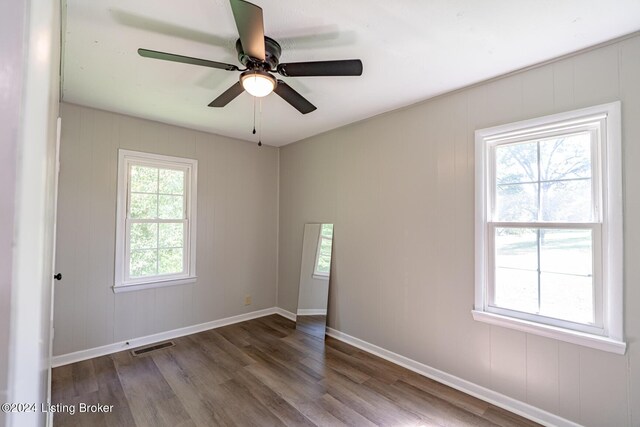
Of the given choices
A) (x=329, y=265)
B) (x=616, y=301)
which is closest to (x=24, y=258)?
(x=616, y=301)

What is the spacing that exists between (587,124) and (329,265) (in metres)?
2.69

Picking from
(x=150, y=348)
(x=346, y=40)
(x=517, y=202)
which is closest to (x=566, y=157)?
(x=517, y=202)

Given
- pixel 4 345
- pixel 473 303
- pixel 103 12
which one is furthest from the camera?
pixel 473 303

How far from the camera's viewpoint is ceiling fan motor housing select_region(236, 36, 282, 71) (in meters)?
1.73

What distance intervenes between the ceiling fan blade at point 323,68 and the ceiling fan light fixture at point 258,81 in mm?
93

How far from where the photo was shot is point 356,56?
6.62 feet

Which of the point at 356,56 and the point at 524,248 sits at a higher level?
the point at 356,56

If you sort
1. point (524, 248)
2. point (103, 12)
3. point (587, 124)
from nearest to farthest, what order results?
point (103, 12) → point (587, 124) → point (524, 248)

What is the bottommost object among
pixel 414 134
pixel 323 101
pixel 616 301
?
pixel 616 301

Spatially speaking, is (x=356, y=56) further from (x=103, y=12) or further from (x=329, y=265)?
(x=329, y=265)

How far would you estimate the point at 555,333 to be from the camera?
6.45 feet

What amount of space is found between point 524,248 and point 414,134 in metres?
1.37

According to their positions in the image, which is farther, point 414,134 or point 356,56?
point 414,134

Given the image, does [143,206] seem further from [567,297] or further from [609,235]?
[609,235]
